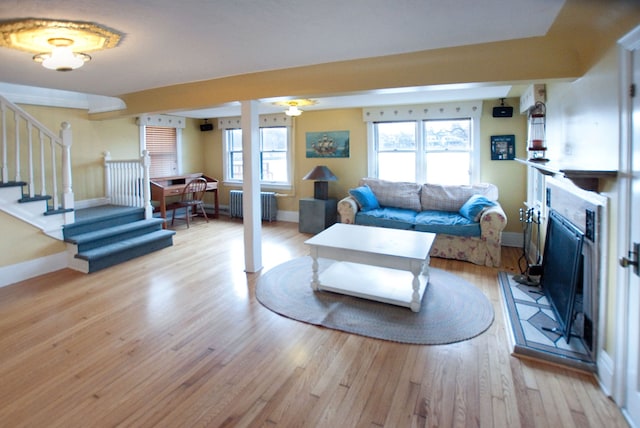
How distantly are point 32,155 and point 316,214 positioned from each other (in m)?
4.02

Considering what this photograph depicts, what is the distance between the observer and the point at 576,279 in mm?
2420

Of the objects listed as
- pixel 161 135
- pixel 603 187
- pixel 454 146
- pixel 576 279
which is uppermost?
pixel 161 135

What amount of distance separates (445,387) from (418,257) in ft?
3.51

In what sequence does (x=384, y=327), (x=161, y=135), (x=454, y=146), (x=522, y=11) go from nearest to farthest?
1. (x=522, y=11)
2. (x=384, y=327)
3. (x=454, y=146)
4. (x=161, y=135)

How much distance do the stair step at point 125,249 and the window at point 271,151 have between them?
2.60 meters

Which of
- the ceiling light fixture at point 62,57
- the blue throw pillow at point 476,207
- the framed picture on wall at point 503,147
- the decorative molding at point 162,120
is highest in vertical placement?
the decorative molding at point 162,120

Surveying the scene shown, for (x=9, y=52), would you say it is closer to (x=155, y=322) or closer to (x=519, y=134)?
(x=155, y=322)

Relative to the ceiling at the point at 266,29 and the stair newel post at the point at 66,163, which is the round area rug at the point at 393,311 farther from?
the stair newel post at the point at 66,163

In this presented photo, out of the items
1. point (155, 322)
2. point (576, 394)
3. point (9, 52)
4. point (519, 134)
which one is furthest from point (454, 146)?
point (9, 52)

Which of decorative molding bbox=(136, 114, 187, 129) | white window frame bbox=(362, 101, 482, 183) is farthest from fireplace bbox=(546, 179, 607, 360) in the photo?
decorative molding bbox=(136, 114, 187, 129)

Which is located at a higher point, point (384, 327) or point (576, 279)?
point (576, 279)

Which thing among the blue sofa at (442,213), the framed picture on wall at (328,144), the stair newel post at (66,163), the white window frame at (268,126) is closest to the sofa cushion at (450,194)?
the blue sofa at (442,213)

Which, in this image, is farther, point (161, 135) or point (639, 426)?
point (161, 135)

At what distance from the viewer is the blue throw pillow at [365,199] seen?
5258 mm
